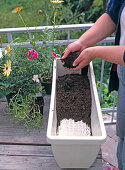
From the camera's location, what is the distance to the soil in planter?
3.50ft

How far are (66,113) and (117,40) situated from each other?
503 millimetres

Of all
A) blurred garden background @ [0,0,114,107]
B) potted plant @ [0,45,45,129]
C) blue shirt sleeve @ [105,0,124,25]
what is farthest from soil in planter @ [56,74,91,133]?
blurred garden background @ [0,0,114,107]

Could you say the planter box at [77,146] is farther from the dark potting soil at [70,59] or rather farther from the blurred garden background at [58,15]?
the blurred garden background at [58,15]

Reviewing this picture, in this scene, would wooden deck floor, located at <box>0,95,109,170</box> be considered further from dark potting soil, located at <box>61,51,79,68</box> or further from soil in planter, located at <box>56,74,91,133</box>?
dark potting soil, located at <box>61,51,79,68</box>

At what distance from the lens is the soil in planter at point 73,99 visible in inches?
42.0

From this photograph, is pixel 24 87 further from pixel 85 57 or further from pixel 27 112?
pixel 85 57

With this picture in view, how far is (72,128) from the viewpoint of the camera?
1.00 m

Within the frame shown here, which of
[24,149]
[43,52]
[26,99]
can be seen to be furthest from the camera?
[43,52]

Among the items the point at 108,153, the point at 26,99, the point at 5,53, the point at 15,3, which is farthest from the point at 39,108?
the point at 15,3

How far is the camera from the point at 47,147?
1.06 meters

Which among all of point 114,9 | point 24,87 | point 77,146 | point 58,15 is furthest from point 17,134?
point 58,15

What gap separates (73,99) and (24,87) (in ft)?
1.02

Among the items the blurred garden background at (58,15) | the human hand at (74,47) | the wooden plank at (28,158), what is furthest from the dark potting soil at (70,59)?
the blurred garden background at (58,15)

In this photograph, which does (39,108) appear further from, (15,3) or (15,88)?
(15,3)
